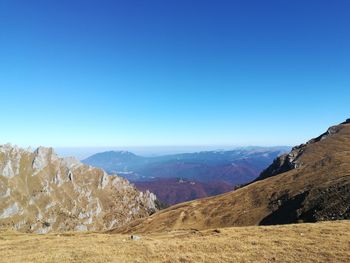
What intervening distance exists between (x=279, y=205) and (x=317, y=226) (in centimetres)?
5849

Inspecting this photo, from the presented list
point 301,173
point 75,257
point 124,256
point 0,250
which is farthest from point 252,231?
point 301,173

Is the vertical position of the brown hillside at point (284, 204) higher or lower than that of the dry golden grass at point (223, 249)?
lower

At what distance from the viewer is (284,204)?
327 feet

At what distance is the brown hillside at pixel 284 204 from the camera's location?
263 ft

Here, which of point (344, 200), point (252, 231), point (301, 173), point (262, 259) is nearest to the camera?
point (262, 259)

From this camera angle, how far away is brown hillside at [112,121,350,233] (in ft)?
263

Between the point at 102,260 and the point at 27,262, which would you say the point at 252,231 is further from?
the point at 27,262

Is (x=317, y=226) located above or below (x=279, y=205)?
above

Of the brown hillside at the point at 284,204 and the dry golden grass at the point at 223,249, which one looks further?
the brown hillside at the point at 284,204

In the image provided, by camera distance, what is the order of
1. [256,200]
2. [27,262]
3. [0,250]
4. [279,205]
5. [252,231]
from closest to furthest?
[27,262]
[0,250]
[252,231]
[279,205]
[256,200]

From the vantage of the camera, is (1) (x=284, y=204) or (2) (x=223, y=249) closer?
(2) (x=223, y=249)

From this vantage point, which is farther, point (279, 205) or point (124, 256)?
point (279, 205)

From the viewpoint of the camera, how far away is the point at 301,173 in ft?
418

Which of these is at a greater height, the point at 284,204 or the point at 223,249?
the point at 223,249
